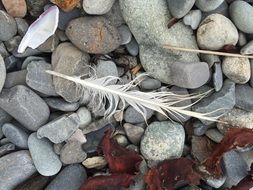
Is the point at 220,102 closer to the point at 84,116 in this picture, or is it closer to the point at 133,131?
the point at 133,131

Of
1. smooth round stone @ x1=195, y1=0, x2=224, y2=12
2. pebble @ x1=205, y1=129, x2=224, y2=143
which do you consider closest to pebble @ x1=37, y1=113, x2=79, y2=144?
pebble @ x1=205, y1=129, x2=224, y2=143

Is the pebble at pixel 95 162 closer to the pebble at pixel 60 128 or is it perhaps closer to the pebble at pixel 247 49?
the pebble at pixel 60 128

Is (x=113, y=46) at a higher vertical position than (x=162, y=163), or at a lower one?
higher

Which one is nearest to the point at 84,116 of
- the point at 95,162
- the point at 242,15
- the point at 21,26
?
the point at 95,162

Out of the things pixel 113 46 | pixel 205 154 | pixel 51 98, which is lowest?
pixel 205 154

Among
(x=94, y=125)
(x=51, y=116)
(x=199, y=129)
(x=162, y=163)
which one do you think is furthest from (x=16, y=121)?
(x=199, y=129)

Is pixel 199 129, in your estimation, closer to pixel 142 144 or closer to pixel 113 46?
pixel 142 144

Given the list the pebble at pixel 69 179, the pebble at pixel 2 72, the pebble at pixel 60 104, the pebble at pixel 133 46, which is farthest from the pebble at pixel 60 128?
the pebble at pixel 133 46
